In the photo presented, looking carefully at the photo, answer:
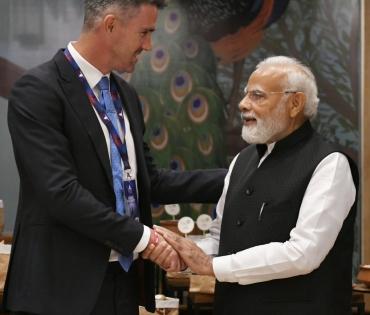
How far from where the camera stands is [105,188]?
95.8 inches

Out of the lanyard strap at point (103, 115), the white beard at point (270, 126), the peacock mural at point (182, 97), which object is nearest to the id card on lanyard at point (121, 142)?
the lanyard strap at point (103, 115)

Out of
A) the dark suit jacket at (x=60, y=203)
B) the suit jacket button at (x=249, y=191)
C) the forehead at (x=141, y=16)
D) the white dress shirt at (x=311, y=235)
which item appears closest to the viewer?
the dark suit jacket at (x=60, y=203)

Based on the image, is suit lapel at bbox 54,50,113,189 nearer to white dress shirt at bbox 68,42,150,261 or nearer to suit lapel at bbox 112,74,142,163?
white dress shirt at bbox 68,42,150,261

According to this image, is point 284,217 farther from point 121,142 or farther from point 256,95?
point 121,142

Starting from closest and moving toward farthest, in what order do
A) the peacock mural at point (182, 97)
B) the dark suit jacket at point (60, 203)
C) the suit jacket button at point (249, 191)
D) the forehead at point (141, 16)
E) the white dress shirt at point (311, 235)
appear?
the dark suit jacket at point (60, 203) → the white dress shirt at point (311, 235) → the forehead at point (141, 16) → the suit jacket button at point (249, 191) → the peacock mural at point (182, 97)

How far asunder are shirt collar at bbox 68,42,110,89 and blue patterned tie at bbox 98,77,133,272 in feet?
0.08

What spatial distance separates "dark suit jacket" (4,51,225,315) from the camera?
92.4 inches

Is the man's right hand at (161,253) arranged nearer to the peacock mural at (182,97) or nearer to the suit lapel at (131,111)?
the suit lapel at (131,111)

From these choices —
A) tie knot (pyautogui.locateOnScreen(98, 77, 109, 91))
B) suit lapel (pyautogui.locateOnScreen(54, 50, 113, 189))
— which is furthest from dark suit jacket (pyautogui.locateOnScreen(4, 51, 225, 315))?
tie knot (pyautogui.locateOnScreen(98, 77, 109, 91))

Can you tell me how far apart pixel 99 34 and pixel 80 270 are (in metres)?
0.79

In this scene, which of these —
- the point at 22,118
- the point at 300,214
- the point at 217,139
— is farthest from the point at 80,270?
the point at 217,139

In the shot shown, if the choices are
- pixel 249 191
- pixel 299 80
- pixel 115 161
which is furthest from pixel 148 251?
pixel 299 80

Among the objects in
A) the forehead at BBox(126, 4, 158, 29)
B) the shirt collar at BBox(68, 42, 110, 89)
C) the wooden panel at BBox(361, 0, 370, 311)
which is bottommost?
the wooden panel at BBox(361, 0, 370, 311)

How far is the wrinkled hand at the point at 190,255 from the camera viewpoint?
266 cm
